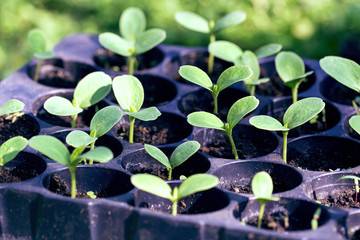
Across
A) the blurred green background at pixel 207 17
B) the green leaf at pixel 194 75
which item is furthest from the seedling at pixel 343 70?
the blurred green background at pixel 207 17

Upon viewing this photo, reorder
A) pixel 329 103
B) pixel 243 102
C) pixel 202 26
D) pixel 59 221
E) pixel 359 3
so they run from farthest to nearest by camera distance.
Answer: pixel 359 3
pixel 202 26
pixel 329 103
pixel 243 102
pixel 59 221

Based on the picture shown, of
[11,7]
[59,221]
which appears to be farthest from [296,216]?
[11,7]

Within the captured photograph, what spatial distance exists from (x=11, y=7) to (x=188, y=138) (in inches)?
81.8

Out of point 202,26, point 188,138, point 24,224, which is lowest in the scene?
point 24,224

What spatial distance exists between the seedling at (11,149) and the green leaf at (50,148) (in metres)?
0.08

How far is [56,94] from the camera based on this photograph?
1525mm

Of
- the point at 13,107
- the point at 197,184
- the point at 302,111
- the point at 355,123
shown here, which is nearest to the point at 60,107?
the point at 13,107

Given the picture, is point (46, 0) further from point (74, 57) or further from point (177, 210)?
point (177, 210)

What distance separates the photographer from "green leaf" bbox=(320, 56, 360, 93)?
1.26 meters

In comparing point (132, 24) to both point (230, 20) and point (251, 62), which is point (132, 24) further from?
point (251, 62)

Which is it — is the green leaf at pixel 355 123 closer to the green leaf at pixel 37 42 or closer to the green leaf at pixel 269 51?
the green leaf at pixel 269 51

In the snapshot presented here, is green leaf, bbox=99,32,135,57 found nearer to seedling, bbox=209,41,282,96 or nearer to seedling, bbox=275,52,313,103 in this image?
seedling, bbox=209,41,282,96

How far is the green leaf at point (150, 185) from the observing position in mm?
958

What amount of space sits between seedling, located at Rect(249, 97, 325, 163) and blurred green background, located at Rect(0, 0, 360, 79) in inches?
55.5
